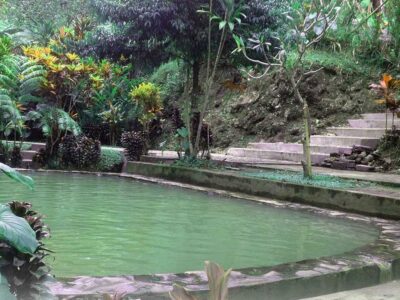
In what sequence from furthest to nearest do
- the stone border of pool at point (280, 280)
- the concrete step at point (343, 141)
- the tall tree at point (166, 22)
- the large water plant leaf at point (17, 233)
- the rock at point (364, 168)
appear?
the concrete step at point (343, 141)
the rock at point (364, 168)
the tall tree at point (166, 22)
the stone border of pool at point (280, 280)
the large water plant leaf at point (17, 233)

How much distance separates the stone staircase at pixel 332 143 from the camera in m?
11.3

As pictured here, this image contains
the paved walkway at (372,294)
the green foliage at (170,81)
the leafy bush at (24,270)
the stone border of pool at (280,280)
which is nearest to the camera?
the leafy bush at (24,270)

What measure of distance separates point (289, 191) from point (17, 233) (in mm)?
5701

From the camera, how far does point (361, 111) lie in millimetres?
13148


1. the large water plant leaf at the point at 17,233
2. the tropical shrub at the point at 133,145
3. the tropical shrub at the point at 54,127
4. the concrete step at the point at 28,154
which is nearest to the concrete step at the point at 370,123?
the tropical shrub at the point at 133,145

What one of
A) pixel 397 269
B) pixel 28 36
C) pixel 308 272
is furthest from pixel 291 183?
pixel 28 36

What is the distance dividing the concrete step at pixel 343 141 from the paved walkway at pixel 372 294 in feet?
26.3

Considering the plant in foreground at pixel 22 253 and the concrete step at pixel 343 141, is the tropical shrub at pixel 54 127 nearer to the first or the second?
the concrete step at pixel 343 141

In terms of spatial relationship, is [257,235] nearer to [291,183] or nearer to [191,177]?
[291,183]

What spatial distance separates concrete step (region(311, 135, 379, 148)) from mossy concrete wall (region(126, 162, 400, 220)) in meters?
Answer: 4.25

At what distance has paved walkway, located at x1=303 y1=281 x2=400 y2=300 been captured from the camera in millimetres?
3197

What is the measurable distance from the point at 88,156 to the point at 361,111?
673 cm

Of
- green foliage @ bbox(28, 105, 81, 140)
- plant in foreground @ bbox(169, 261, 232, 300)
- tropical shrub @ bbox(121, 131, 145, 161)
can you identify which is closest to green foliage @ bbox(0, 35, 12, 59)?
green foliage @ bbox(28, 105, 81, 140)

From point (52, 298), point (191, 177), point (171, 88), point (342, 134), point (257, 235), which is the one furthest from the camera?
point (171, 88)
